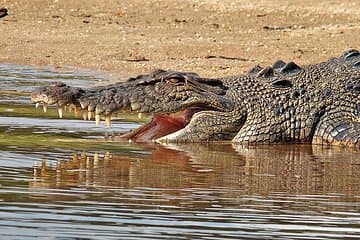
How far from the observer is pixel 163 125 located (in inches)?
416

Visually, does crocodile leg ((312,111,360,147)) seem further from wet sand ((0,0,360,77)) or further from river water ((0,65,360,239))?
wet sand ((0,0,360,77))

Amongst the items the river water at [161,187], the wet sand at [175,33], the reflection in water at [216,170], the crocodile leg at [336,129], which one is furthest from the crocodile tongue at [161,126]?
the wet sand at [175,33]

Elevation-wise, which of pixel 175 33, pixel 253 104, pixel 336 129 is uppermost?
pixel 175 33

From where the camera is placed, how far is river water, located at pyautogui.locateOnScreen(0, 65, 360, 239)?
5754 millimetres

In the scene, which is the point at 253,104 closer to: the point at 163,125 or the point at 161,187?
the point at 163,125

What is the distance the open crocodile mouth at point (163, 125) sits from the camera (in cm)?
1040

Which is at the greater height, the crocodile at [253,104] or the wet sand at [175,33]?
the wet sand at [175,33]

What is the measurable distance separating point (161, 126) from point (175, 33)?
10.4 m

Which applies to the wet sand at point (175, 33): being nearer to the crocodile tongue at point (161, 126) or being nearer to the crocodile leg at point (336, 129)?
the crocodile leg at point (336, 129)

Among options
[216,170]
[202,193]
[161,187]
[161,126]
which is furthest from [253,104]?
[202,193]

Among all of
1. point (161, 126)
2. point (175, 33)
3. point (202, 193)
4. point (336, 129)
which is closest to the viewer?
point (202, 193)

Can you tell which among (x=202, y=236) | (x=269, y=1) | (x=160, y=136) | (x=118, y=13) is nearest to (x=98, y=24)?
(x=118, y=13)

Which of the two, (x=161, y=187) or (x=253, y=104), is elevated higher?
(x=253, y=104)

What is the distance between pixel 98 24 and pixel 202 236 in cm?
1662
